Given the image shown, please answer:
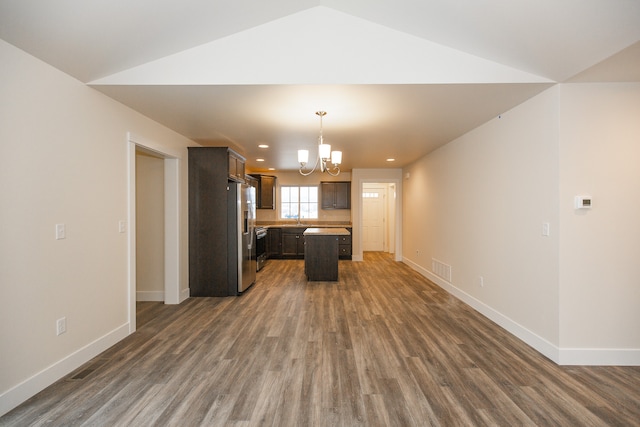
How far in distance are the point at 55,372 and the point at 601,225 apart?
457cm

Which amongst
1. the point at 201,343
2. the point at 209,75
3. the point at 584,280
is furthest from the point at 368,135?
the point at 201,343

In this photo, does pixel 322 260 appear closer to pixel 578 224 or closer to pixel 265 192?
pixel 265 192

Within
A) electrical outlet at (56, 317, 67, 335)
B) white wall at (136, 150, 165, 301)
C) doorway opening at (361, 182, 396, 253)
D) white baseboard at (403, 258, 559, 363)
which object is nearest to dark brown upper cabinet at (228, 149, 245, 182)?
white wall at (136, 150, 165, 301)

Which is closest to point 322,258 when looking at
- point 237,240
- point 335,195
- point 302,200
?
point 237,240

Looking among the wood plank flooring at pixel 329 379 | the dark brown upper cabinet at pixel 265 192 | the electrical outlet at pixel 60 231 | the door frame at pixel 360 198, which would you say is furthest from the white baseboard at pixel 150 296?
the door frame at pixel 360 198

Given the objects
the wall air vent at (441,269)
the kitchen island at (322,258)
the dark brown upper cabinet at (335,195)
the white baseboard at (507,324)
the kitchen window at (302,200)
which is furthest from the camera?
the kitchen window at (302,200)

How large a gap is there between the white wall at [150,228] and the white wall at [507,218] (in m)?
4.38

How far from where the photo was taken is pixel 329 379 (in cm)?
230

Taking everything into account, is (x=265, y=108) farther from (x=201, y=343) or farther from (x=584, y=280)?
(x=584, y=280)

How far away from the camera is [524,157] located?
119 inches

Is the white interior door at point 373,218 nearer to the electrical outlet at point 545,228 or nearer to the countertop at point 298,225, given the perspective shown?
the countertop at point 298,225

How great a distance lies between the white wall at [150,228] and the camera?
4359mm

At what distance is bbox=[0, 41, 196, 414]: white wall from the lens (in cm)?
199

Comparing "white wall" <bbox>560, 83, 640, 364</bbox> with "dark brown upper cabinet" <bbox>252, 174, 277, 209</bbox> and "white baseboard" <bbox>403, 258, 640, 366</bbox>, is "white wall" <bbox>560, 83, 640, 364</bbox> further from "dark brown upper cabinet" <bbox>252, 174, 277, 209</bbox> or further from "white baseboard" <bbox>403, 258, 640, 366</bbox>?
"dark brown upper cabinet" <bbox>252, 174, 277, 209</bbox>
